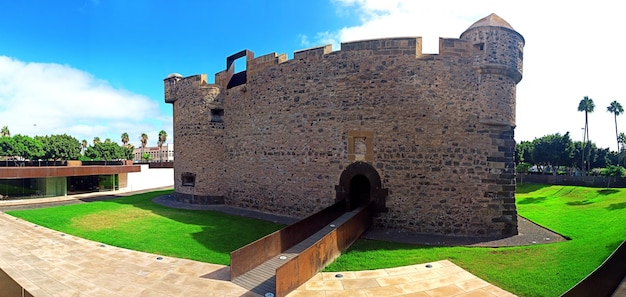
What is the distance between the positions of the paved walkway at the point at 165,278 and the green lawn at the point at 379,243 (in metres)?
0.44

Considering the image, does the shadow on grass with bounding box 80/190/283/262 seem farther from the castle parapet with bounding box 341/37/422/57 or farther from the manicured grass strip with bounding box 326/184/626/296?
the castle parapet with bounding box 341/37/422/57

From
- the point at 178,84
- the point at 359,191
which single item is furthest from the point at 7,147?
the point at 359,191

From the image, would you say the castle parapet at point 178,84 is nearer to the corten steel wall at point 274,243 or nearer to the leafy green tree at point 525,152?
the corten steel wall at point 274,243

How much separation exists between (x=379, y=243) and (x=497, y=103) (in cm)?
607

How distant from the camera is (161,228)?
10172 mm

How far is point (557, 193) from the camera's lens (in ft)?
74.1

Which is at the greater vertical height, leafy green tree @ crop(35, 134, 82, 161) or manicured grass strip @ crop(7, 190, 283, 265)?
leafy green tree @ crop(35, 134, 82, 161)

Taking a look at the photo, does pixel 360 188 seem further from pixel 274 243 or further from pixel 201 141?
pixel 201 141

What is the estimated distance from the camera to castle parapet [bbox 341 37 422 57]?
396 inches

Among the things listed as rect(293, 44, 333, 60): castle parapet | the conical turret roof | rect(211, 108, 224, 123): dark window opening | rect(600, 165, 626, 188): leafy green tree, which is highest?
the conical turret roof

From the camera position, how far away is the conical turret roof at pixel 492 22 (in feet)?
32.2

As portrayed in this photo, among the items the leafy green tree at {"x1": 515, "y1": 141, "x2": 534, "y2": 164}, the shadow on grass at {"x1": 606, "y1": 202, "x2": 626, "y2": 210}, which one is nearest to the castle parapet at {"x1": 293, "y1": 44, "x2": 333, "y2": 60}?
the shadow on grass at {"x1": 606, "y1": 202, "x2": 626, "y2": 210}

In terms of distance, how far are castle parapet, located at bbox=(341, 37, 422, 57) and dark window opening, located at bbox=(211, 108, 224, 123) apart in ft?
26.7

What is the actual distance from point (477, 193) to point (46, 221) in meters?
15.4
